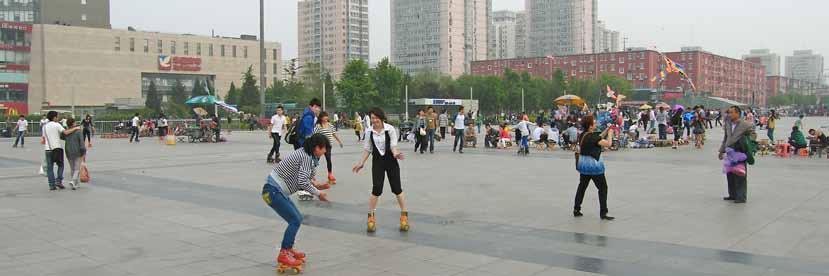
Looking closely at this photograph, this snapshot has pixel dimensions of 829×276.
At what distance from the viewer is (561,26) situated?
13975cm

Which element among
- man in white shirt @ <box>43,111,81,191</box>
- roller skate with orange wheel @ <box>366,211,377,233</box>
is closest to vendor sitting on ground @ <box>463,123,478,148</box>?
man in white shirt @ <box>43,111,81,191</box>

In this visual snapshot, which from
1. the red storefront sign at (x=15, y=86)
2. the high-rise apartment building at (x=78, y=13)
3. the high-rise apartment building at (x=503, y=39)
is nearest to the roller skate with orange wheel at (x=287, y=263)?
the red storefront sign at (x=15, y=86)

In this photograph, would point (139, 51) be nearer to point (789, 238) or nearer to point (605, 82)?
point (605, 82)

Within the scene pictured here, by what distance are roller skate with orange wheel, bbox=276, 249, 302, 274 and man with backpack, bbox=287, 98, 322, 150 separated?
580 cm

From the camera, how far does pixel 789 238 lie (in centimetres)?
755

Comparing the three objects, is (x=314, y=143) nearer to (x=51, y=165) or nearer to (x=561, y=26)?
(x=51, y=165)

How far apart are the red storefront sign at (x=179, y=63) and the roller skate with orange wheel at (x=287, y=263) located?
94.4 metres

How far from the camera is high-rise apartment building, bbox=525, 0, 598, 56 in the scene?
136625 millimetres

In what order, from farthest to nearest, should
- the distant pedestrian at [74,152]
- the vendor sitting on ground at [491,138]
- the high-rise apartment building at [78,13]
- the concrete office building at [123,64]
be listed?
the high-rise apartment building at [78,13], the concrete office building at [123,64], the vendor sitting on ground at [491,138], the distant pedestrian at [74,152]

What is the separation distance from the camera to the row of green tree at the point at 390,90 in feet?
206

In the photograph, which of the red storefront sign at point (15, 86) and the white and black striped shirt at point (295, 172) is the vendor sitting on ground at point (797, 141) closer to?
the white and black striped shirt at point (295, 172)

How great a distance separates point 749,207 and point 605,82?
85.1 meters

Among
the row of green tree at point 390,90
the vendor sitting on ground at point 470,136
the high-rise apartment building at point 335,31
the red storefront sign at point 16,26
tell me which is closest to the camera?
the vendor sitting on ground at point 470,136

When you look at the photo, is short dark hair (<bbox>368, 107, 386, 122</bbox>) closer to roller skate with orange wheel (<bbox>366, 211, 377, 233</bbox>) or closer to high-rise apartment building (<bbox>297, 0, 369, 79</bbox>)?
roller skate with orange wheel (<bbox>366, 211, 377, 233</bbox>)
